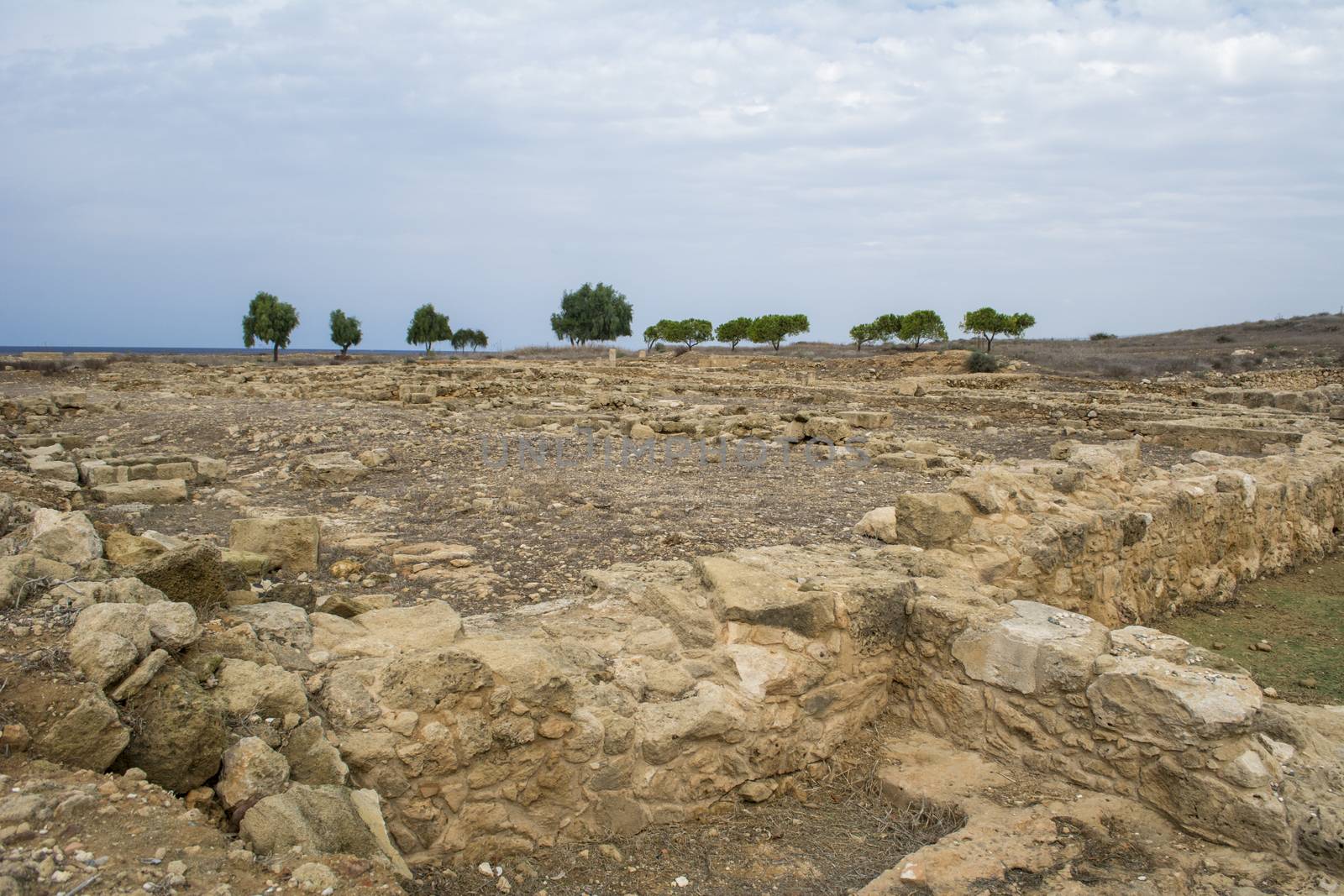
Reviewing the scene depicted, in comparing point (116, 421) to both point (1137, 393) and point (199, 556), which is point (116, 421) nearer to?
point (199, 556)

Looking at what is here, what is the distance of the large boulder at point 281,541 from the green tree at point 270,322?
4339cm

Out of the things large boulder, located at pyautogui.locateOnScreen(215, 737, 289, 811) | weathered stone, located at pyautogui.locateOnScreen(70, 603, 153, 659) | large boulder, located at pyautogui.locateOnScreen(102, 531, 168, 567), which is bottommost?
large boulder, located at pyautogui.locateOnScreen(215, 737, 289, 811)

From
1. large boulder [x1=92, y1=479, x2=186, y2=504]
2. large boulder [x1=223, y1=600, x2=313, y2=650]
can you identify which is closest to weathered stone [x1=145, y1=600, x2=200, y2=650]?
large boulder [x1=223, y1=600, x2=313, y2=650]

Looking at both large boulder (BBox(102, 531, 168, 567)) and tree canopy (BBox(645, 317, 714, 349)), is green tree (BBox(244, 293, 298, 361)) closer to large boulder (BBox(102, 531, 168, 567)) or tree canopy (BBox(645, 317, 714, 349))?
tree canopy (BBox(645, 317, 714, 349))

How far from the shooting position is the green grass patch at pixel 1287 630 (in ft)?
16.9

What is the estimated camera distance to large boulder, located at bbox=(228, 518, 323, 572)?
4930 mm

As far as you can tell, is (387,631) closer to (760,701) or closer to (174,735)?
(174,735)

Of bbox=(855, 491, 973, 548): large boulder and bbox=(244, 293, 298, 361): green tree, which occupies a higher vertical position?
bbox=(244, 293, 298, 361): green tree

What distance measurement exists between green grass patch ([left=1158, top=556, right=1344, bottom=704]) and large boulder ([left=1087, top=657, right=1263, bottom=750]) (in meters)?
2.41

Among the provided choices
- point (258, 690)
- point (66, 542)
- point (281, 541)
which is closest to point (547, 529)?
point (281, 541)

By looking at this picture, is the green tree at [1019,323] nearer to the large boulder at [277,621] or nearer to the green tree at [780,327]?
the green tree at [780,327]

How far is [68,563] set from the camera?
2.98 metres

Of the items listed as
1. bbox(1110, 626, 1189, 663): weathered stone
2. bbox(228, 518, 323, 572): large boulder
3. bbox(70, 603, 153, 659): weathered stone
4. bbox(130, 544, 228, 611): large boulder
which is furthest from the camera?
bbox(228, 518, 323, 572): large boulder

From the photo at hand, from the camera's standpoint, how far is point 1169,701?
124 inches
